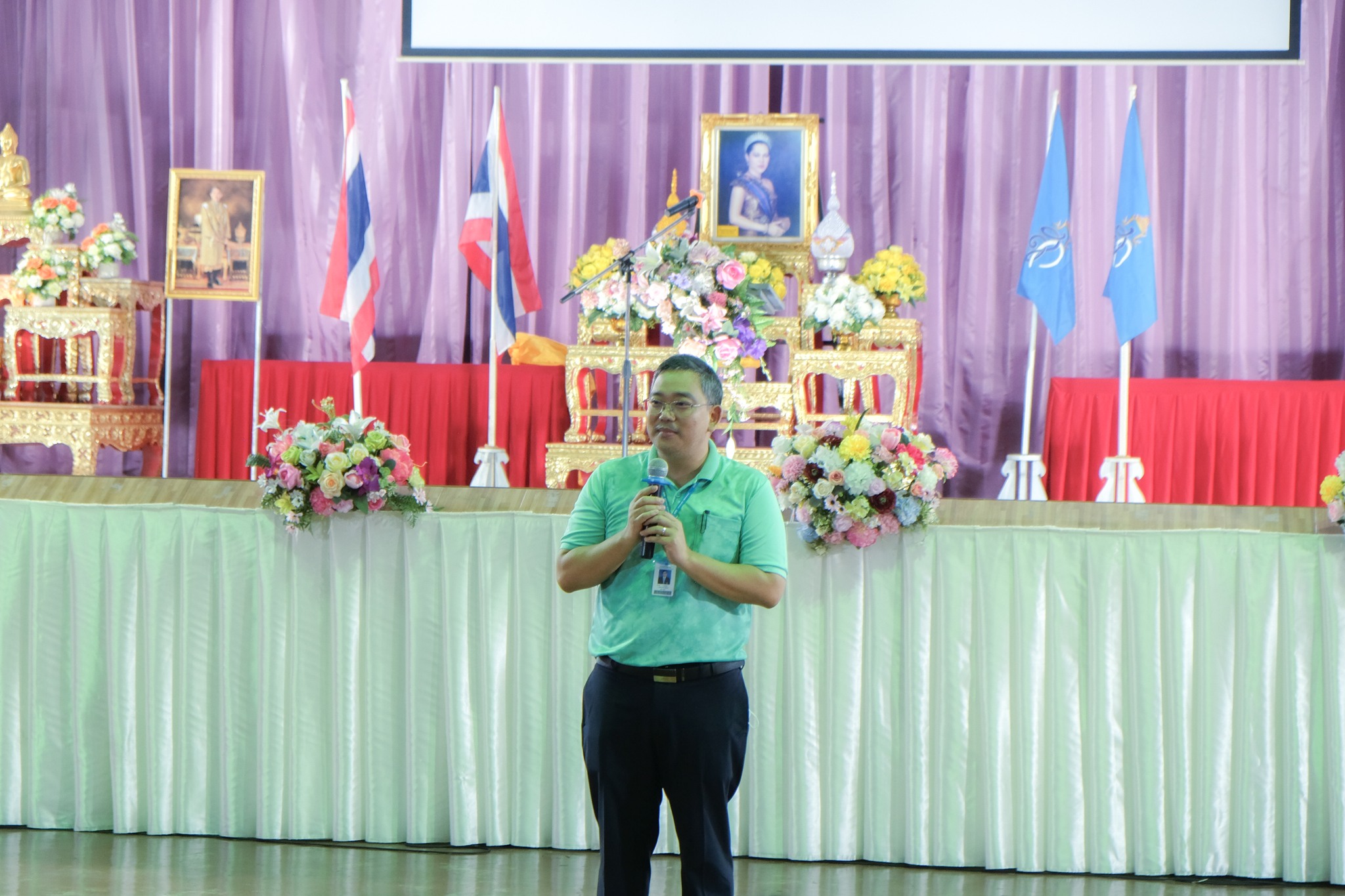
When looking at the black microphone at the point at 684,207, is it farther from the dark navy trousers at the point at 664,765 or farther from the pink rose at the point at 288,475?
the dark navy trousers at the point at 664,765

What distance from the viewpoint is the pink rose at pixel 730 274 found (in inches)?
208

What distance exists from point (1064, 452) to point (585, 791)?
3.12m

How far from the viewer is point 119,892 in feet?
11.5

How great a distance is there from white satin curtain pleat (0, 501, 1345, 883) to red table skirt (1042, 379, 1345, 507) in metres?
2.20

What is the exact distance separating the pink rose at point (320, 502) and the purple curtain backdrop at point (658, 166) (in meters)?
3.78

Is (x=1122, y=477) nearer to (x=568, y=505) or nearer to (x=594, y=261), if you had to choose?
(x=594, y=261)

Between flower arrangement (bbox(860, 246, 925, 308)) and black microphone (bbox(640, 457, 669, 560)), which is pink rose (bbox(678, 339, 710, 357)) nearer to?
flower arrangement (bbox(860, 246, 925, 308))

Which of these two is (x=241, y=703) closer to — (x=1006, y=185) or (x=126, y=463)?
(x=126, y=463)

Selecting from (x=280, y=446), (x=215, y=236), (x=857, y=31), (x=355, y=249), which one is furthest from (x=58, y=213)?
(x=857, y=31)

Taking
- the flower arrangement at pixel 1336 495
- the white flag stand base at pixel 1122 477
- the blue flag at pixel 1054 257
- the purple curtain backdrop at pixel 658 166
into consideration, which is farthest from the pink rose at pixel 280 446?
the purple curtain backdrop at pixel 658 166

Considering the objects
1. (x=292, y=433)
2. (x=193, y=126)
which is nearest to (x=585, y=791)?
(x=292, y=433)

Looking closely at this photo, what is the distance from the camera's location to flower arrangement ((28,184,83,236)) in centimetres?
605

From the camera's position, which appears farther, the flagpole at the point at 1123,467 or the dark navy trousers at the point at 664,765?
the flagpole at the point at 1123,467

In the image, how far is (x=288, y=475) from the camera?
3.92m
